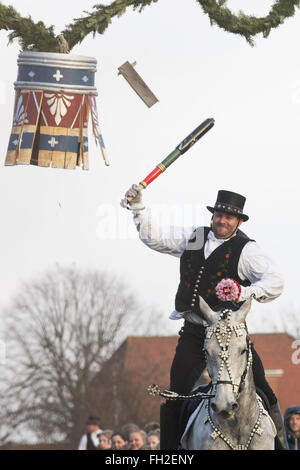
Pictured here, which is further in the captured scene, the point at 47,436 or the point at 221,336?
the point at 47,436

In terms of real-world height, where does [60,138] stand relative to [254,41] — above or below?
below

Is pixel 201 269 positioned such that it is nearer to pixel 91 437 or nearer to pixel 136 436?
pixel 136 436

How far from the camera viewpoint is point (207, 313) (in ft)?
30.3

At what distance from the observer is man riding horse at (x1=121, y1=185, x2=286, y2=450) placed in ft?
32.1

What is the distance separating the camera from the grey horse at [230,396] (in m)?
8.99

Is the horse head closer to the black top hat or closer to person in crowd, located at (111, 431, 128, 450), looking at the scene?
the black top hat

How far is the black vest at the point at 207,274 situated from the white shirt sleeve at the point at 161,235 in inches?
7.5

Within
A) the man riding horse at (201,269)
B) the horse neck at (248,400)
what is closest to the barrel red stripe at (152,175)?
the man riding horse at (201,269)

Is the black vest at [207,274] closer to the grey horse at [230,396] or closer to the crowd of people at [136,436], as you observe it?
the grey horse at [230,396]

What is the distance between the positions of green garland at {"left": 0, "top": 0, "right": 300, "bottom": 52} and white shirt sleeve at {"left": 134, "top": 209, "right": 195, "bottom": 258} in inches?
53.3

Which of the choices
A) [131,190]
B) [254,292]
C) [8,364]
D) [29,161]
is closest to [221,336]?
[254,292]

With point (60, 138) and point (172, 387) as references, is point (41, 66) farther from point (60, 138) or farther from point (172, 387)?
point (172, 387)

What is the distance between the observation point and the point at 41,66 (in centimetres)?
1000

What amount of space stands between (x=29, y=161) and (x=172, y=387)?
6.34 feet
